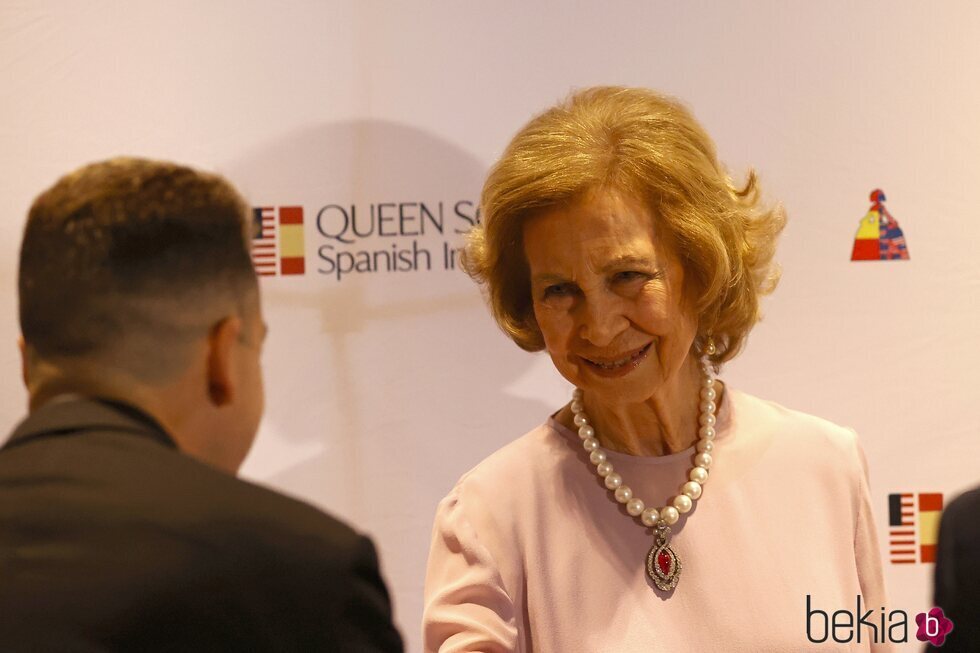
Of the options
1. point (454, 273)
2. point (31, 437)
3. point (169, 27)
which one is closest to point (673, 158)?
point (454, 273)

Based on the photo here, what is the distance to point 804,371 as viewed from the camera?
3084mm

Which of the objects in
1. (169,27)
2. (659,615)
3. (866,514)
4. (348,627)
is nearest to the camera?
(348,627)

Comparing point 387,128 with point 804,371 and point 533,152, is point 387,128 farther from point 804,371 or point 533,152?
point 804,371

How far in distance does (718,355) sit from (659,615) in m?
0.51

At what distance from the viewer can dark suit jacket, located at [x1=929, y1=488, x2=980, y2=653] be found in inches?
59.6

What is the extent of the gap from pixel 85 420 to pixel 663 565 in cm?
119

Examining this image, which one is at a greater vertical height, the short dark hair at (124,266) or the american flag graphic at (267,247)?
the short dark hair at (124,266)

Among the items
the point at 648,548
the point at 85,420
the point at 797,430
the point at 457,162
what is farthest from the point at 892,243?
the point at 85,420

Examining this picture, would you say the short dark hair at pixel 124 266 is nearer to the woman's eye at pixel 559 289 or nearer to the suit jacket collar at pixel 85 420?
the suit jacket collar at pixel 85 420

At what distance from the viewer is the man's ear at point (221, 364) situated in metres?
1.27

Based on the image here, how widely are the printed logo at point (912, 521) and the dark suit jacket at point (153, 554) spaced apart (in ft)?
7.11

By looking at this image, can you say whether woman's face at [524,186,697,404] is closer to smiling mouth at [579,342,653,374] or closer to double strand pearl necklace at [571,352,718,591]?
smiling mouth at [579,342,653,374]

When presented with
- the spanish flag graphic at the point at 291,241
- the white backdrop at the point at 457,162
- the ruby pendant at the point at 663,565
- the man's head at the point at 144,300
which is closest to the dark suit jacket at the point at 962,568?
the ruby pendant at the point at 663,565

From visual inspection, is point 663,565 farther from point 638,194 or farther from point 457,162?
point 457,162
